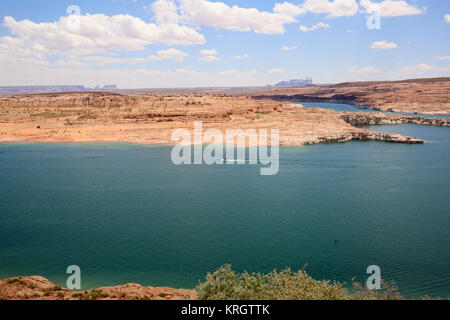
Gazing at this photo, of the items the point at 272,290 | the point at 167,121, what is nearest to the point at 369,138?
the point at 167,121

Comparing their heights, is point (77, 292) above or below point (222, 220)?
below

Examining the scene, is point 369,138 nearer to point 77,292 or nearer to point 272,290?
point 272,290

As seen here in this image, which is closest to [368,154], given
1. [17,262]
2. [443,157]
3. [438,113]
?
[443,157]

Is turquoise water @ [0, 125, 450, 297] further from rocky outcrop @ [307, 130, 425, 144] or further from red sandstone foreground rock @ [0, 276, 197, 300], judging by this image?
rocky outcrop @ [307, 130, 425, 144]

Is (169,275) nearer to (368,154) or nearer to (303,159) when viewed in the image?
(303,159)

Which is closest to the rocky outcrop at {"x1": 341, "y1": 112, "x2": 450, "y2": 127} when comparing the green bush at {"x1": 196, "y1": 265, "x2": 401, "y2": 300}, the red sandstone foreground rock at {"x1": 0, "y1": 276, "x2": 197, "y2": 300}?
the green bush at {"x1": 196, "y1": 265, "x2": 401, "y2": 300}

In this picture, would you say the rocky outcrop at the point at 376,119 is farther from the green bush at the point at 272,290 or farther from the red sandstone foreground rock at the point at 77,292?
the red sandstone foreground rock at the point at 77,292
